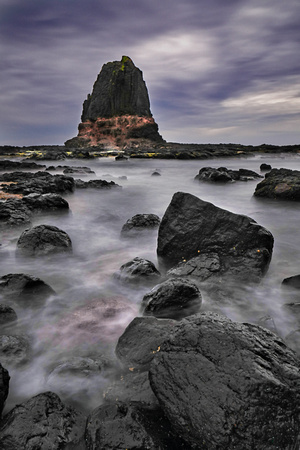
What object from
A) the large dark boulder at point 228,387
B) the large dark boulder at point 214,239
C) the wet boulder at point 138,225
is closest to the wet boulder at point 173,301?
the large dark boulder at point 214,239

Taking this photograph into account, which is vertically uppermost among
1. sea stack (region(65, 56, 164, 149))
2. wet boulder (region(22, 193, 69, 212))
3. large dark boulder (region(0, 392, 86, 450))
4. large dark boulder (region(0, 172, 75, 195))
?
sea stack (region(65, 56, 164, 149))

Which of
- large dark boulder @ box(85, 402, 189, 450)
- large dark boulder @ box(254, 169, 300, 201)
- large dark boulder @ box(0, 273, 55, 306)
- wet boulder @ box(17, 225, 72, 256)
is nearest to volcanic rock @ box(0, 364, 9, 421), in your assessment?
large dark boulder @ box(85, 402, 189, 450)

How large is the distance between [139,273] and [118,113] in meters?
71.0

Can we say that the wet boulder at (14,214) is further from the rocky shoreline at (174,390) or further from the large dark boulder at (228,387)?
the large dark boulder at (228,387)

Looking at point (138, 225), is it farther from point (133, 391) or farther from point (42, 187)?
point (42, 187)

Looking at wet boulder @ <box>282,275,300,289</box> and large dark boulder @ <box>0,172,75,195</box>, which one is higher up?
large dark boulder @ <box>0,172,75,195</box>

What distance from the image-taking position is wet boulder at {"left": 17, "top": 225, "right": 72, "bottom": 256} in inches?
197

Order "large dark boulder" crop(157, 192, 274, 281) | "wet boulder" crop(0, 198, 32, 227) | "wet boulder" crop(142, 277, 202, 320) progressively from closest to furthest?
"wet boulder" crop(142, 277, 202, 320), "large dark boulder" crop(157, 192, 274, 281), "wet boulder" crop(0, 198, 32, 227)

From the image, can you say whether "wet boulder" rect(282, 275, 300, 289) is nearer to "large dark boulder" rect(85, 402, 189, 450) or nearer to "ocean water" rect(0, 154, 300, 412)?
"ocean water" rect(0, 154, 300, 412)

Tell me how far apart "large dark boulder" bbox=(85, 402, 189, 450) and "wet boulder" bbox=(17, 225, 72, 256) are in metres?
3.56

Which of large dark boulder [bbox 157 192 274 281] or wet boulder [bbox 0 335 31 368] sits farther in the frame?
large dark boulder [bbox 157 192 274 281]

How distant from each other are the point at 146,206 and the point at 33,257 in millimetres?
5364

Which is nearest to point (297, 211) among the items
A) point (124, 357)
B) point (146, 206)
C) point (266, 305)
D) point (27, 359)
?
point (146, 206)

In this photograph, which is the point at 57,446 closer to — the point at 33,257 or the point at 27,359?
the point at 27,359
